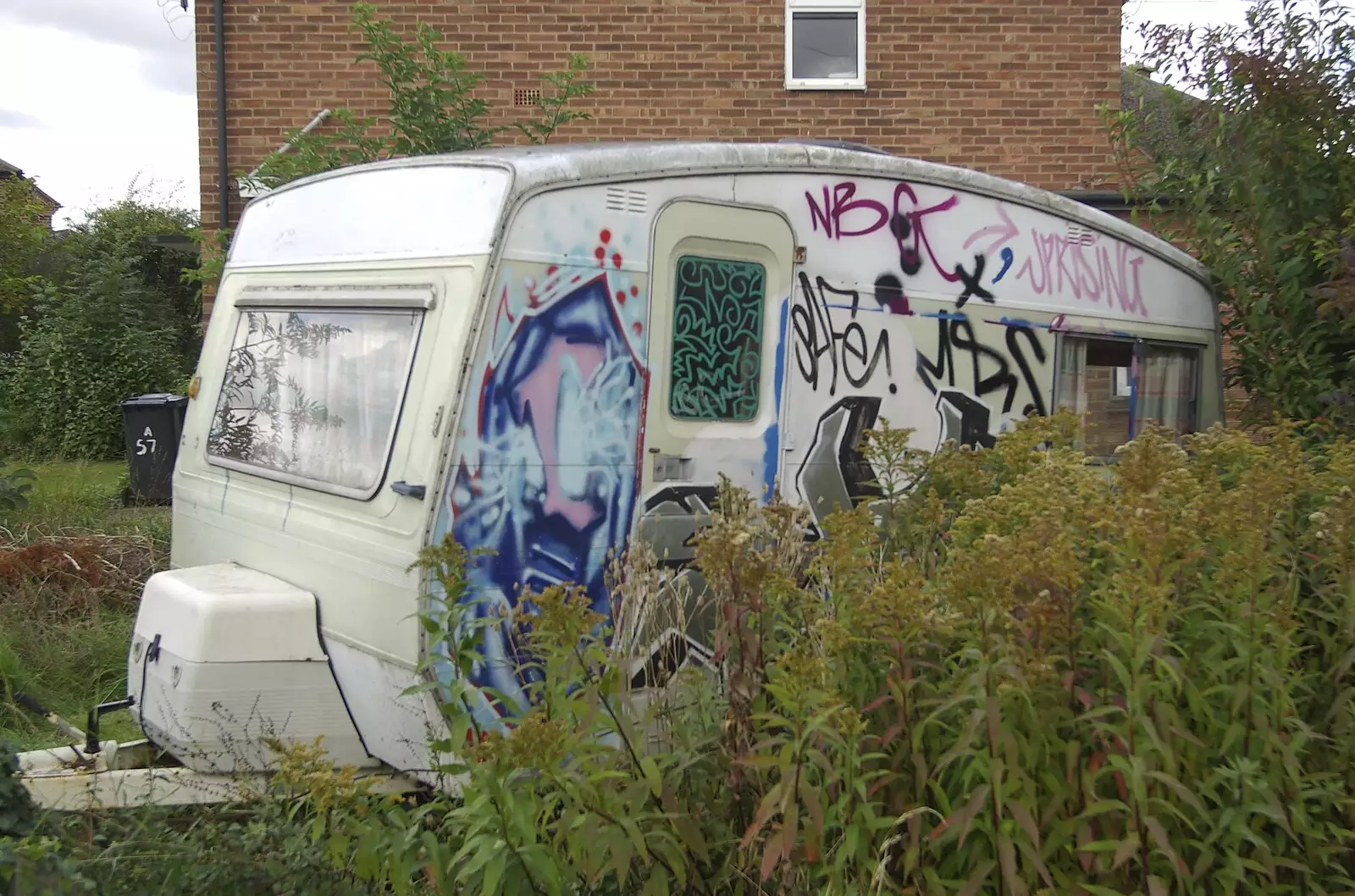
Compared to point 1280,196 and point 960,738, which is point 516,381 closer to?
point 960,738

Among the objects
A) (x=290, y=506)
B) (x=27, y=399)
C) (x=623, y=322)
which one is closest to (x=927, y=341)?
(x=623, y=322)

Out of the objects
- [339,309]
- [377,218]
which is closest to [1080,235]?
[377,218]

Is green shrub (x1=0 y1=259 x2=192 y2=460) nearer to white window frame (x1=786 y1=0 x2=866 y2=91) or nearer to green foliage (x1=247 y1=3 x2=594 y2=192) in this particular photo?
green foliage (x1=247 y1=3 x2=594 y2=192)

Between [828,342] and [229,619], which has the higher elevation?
[828,342]

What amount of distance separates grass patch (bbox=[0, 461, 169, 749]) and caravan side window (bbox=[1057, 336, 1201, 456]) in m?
4.76

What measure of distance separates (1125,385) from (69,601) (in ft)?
19.6

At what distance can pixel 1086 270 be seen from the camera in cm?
621

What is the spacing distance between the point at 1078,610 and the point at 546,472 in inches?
75.6

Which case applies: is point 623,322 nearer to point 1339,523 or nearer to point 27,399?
point 1339,523

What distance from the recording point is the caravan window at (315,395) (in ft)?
14.5

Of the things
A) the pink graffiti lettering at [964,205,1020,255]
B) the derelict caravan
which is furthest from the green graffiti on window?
the pink graffiti lettering at [964,205,1020,255]

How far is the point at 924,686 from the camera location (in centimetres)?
282

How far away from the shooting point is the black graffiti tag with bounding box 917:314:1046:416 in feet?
18.0

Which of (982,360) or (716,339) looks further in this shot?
(982,360)
